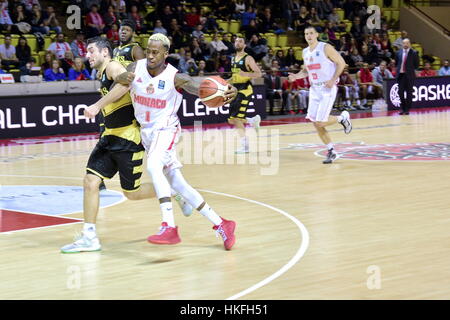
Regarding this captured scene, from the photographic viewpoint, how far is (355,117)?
2242 cm

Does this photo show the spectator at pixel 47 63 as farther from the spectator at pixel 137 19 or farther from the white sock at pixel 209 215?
the white sock at pixel 209 215

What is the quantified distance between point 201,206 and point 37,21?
15329 millimetres

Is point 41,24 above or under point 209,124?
above

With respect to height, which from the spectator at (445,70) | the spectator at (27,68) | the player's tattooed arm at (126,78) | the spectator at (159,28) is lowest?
the spectator at (445,70)

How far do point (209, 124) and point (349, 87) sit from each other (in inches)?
218

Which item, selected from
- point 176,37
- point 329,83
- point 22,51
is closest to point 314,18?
point 176,37

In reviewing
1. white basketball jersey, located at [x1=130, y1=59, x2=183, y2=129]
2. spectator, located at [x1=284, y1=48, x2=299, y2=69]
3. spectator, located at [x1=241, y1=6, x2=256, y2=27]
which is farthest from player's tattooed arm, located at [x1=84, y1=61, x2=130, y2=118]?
spectator, located at [x1=241, y1=6, x2=256, y2=27]

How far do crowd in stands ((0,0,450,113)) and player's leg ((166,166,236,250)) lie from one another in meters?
12.2

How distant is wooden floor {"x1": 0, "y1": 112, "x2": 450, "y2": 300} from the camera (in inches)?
254

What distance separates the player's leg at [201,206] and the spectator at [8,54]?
43.0 feet

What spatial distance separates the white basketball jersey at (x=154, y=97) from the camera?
7660mm

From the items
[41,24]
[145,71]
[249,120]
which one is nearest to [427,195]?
[145,71]

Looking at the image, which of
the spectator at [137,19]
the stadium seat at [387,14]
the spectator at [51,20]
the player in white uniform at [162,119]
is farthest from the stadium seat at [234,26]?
the player in white uniform at [162,119]
